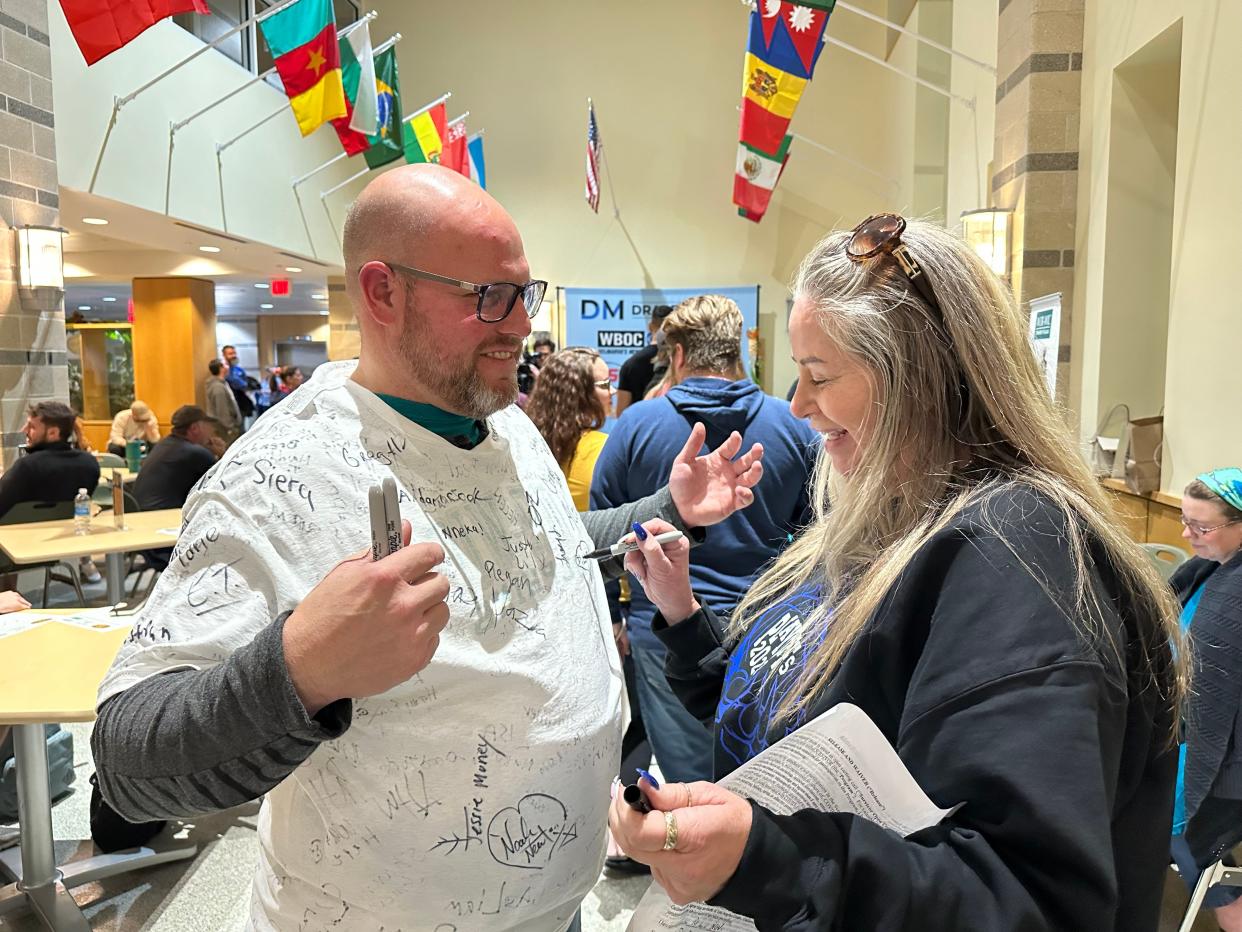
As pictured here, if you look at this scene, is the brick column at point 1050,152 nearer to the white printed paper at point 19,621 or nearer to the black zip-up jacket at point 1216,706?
the black zip-up jacket at point 1216,706

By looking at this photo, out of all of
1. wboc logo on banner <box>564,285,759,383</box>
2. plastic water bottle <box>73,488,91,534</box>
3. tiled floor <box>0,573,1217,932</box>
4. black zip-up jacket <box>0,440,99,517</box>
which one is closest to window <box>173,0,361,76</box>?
wboc logo on banner <box>564,285,759,383</box>

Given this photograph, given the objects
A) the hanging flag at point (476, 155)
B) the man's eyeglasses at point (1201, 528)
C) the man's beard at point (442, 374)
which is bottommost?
the man's eyeglasses at point (1201, 528)

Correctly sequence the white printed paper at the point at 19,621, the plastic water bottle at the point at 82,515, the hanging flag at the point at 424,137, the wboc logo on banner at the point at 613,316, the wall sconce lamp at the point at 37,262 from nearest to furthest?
the white printed paper at the point at 19,621
the plastic water bottle at the point at 82,515
the wall sconce lamp at the point at 37,262
the hanging flag at the point at 424,137
the wboc logo on banner at the point at 613,316

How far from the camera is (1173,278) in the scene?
11.7 ft

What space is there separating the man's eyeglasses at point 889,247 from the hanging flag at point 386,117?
670cm

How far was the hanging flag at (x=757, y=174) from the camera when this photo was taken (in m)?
7.04

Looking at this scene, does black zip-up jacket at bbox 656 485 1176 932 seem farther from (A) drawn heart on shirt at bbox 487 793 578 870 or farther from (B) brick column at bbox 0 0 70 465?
(B) brick column at bbox 0 0 70 465

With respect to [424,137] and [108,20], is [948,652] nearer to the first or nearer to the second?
[108,20]

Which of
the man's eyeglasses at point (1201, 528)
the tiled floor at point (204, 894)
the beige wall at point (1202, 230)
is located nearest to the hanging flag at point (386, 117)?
the beige wall at point (1202, 230)

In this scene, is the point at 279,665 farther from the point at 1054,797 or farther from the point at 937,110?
the point at 937,110

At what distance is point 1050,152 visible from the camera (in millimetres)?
4566

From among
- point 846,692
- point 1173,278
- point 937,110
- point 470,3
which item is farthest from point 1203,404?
point 470,3

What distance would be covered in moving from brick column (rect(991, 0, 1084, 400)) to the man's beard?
4.21 m
